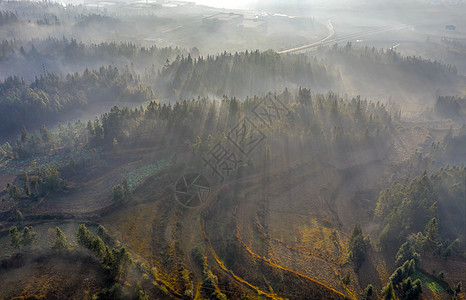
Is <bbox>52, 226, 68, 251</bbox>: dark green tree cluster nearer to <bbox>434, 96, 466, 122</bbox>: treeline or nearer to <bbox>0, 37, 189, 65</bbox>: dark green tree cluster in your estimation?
<bbox>0, 37, 189, 65</bbox>: dark green tree cluster

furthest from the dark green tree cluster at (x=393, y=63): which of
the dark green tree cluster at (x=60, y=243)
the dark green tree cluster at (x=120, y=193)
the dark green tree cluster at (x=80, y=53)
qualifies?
the dark green tree cluster at (x=60, y=243)

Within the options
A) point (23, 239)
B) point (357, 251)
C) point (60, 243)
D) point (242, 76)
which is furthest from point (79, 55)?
point (357, 251)

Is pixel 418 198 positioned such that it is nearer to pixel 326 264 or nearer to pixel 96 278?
pixel 326 264

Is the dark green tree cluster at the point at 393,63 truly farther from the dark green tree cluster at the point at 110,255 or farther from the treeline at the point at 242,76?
the dark green tree cluster at the point at 110,255

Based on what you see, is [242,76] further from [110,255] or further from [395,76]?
[110,255]

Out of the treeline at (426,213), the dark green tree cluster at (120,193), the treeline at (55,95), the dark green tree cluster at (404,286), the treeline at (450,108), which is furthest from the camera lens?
the treeline at (450,108)
